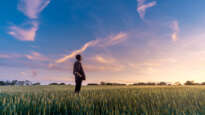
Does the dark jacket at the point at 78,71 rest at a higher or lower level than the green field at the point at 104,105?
higher

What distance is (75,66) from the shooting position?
741 centimetres

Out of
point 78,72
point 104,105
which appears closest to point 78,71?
point 78,72

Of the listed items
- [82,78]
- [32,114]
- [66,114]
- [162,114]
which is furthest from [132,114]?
[82,78]

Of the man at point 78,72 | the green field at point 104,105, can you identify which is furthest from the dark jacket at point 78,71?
the green field at point 104,105

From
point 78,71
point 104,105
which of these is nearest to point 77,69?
point 78,71

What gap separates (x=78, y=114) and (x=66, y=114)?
258mm

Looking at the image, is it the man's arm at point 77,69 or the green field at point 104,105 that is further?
the man's arm at point 77,69

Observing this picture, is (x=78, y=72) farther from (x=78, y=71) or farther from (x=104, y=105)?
(x=104, y=105)

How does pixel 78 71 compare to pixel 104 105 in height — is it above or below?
above

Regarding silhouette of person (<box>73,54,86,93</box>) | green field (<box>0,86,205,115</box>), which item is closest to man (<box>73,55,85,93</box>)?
silhouette of person (<box>73,54,86,93</box>)

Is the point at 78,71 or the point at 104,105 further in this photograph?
the point at 78,71

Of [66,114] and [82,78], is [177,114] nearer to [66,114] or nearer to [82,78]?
[66,114]

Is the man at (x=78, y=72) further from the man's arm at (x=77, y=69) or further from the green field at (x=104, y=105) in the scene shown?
the green field at (x=104, y=105)

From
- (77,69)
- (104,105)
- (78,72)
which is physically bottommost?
(104,105)
